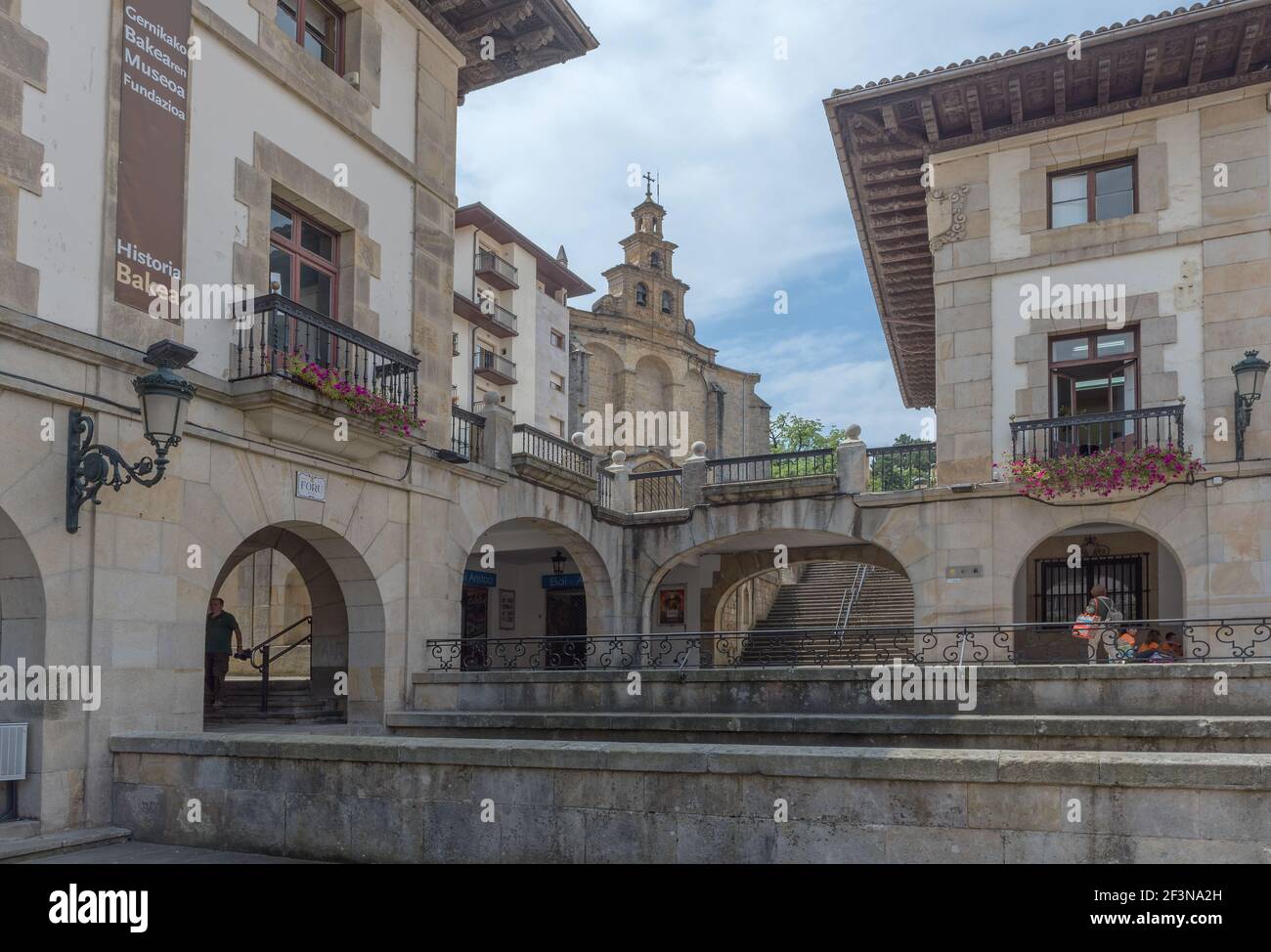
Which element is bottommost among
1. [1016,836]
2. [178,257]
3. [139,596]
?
[1016,836]

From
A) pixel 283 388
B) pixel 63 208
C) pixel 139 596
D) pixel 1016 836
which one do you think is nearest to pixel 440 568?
pixel 283 388

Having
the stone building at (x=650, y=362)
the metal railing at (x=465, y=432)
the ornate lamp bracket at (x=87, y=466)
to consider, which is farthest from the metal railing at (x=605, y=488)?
the stone building at (x=650, y=362)

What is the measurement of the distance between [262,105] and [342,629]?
664cm

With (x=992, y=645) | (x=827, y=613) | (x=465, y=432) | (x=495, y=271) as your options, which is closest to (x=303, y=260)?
(x=465, y=432)

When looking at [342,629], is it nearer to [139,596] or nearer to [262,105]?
[139,596]

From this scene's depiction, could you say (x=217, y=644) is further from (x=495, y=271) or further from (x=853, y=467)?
(x=495, y=271)

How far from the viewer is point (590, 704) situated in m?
12.8

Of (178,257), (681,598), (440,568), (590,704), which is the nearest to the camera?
(178,257)

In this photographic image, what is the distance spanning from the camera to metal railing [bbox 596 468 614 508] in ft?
67.4

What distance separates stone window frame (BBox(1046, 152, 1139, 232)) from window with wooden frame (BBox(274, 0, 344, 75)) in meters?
10.4

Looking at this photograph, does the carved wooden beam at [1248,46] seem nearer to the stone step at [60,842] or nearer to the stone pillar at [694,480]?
the stone pillar at [694,480]

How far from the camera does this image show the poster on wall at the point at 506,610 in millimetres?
25734

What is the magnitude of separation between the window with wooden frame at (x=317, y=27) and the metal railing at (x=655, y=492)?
32.9 feet

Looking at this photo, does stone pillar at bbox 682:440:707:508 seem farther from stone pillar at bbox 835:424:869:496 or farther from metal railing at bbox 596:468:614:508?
stone pillar at bbox 835:424:869:496
